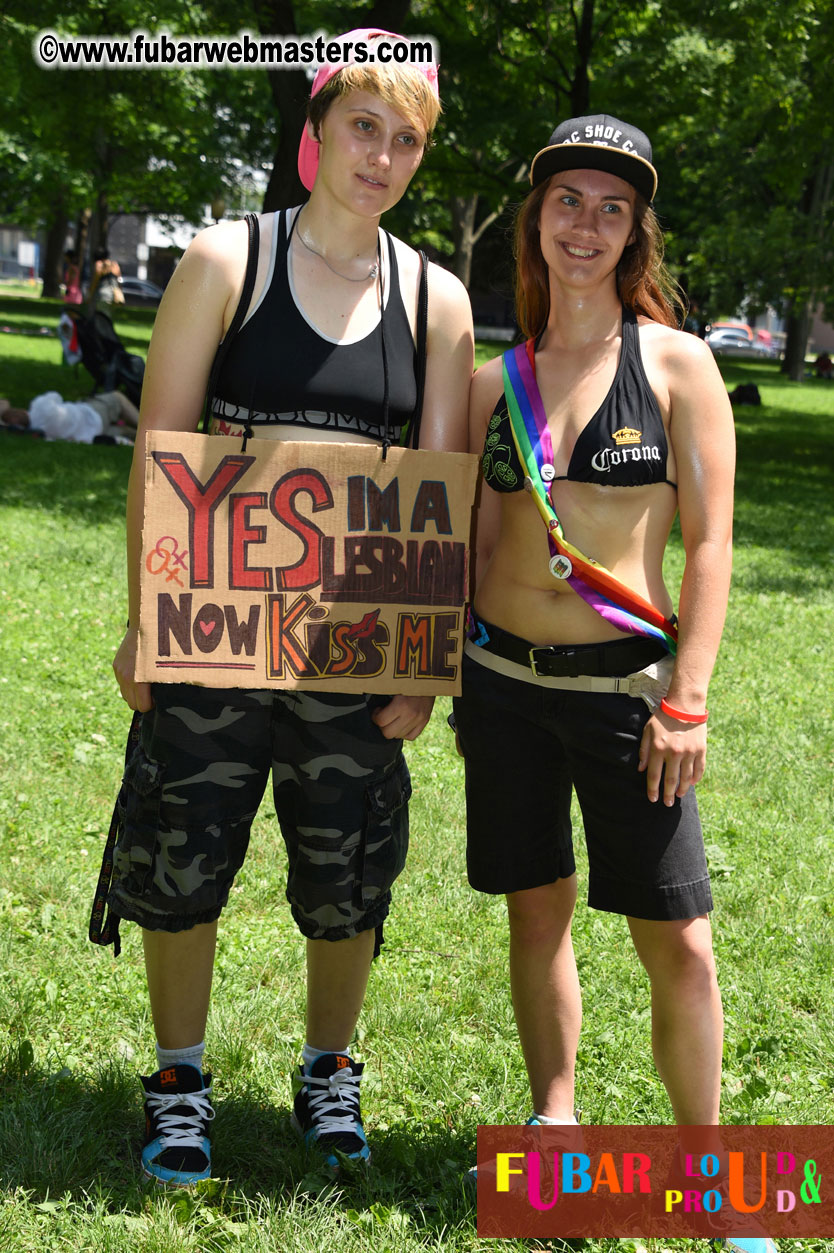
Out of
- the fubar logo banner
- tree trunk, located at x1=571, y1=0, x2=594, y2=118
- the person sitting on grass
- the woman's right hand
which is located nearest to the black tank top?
the woman's right hand

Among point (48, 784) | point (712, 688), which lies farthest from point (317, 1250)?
point (712, 688)

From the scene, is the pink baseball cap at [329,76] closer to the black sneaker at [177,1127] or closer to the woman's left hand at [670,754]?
the woman's left hand at [670,754]

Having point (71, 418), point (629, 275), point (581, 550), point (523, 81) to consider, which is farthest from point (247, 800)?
point (523, 81)

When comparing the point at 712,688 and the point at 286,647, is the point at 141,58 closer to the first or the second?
the point at 712,688

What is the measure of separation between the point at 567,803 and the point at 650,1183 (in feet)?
3.23

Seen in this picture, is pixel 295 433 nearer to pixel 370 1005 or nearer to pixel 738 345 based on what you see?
pixel 370 1005

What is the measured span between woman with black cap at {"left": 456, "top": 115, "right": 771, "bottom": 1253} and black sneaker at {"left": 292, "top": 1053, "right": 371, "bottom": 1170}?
70cm

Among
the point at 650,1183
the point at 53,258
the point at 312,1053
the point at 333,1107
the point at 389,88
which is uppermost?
the point at 53,258

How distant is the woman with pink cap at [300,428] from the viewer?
2527 millimetres

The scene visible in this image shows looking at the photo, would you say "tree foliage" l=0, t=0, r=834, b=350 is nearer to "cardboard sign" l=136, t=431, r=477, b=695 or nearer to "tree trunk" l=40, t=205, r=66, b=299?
"cardboard sign" l=136, t=431, r=477, b=695

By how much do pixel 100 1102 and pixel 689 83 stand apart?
18.3 m

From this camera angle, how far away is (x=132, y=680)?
2688 millimetres

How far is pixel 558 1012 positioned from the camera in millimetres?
2908

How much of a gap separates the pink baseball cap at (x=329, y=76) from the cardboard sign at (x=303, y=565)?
67cm
